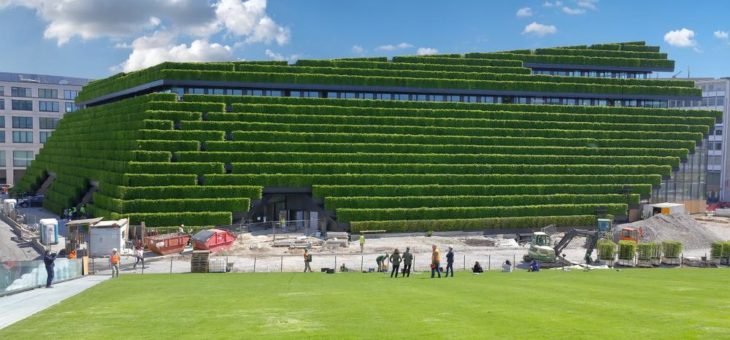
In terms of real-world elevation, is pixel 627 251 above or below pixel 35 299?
below

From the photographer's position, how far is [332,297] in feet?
71.9

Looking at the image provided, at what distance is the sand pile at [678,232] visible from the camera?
55312 mm

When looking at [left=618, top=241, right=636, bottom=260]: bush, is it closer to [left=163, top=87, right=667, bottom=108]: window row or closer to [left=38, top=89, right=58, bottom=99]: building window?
[left=163, top=87, right=667, bottom=108]: window row

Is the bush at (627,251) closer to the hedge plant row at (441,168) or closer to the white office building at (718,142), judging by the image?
the hedge plant row at (441,168)

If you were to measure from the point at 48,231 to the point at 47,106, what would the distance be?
3142 inches

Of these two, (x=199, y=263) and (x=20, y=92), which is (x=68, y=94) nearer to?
(x=20, y=92)

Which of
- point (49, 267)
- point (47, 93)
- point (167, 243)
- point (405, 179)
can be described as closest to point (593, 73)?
point (405, 179)

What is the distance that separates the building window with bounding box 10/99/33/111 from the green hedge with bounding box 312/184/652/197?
83375 mm

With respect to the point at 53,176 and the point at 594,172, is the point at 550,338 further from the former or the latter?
the point at 53,176

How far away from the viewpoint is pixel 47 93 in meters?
113

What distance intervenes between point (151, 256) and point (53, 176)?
4742cm

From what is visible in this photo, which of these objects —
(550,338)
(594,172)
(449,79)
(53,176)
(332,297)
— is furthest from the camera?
(53,176)

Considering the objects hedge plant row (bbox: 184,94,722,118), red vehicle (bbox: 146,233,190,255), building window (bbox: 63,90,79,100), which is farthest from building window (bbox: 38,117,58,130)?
red vehicle (bbox: 146,233,190,255)

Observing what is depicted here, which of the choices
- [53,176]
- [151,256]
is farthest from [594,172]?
[53,176]
